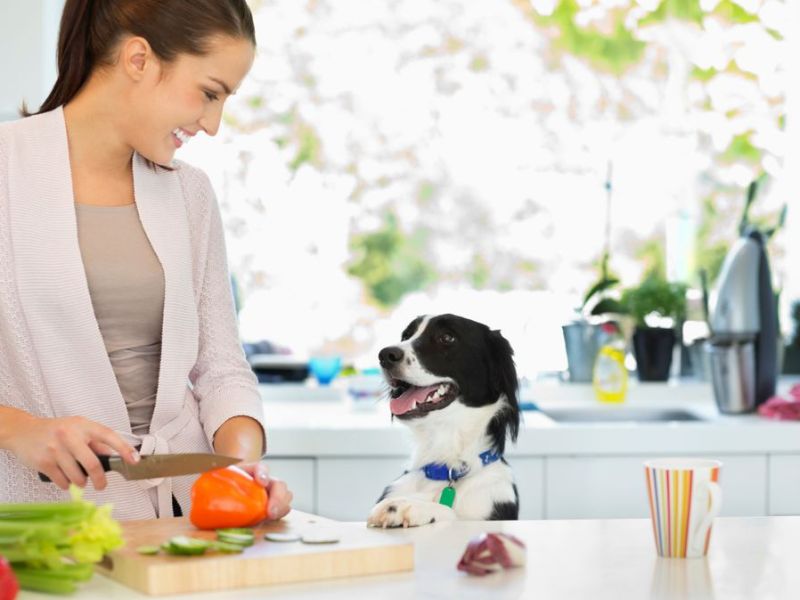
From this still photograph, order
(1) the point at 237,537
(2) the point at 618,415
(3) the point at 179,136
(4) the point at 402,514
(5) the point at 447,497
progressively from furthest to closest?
(2) the point at 618,415, (5) the point at 447,497, (3) the point at 179,136, (4) the point at 402,514, (1) the point at 237,537

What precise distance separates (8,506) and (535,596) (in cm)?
55

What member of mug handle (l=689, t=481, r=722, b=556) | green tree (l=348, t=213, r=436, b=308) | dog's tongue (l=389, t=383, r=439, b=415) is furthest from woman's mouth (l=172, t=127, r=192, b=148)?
green tree (l=348, t=213, r=436, b=308)

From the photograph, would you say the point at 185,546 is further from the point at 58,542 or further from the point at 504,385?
the point at 504,385

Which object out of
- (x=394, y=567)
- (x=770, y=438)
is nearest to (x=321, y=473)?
(x=770, y=438)

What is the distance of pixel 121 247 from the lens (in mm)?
1646

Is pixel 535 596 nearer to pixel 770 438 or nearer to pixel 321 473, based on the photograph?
pixel 321 473

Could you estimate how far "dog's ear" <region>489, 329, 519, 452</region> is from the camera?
7.02 feet

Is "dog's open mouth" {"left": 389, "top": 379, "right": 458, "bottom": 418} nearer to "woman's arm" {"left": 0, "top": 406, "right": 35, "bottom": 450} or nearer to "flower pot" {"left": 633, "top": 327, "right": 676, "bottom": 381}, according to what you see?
"woman's arm" {"left": 0, "top": 406, "right": 35, "bottom": 450}

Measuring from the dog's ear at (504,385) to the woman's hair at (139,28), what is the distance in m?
0.82

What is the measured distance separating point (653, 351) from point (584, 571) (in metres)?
2.43

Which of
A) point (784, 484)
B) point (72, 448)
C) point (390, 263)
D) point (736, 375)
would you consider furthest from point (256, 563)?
point (390, 263)

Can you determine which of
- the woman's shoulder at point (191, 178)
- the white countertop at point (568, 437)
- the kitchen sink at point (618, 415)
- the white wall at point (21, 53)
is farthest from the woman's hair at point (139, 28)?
the kitchen sink at point (618, 415)

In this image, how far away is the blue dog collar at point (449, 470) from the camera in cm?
201

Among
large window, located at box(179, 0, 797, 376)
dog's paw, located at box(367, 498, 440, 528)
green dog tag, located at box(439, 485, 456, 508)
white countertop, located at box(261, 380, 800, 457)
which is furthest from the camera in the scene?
large window, located at box(179, 0, 797, 376)
